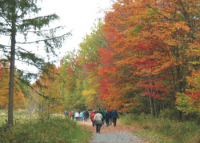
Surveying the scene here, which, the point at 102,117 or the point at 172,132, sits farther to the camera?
the point at 102,117

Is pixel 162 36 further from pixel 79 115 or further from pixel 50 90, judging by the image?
pixel 79 115

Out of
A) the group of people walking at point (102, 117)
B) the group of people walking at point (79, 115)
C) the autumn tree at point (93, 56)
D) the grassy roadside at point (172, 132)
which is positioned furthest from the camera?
the autumn tree at point (93, 56)

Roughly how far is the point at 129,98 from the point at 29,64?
11647mm

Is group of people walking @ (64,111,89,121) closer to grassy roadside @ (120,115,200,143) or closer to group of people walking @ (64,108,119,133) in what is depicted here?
group of people walking @ (64,108,119,133)

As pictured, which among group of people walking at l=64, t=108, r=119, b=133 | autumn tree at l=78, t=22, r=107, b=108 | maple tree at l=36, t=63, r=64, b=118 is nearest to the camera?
maple tree at l=36, t=63, r=64, b=118

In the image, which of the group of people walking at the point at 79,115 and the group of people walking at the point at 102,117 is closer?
the group of people walking at the point at 102,117

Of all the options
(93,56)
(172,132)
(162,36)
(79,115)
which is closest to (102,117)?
(172,132)

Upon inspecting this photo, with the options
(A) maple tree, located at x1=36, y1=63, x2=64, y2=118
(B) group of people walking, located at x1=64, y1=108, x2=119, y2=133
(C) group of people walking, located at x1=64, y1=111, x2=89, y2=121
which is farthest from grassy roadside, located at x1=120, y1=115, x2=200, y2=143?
(C) group of people walking, located at x1=64, y1=111, x2=89, y2=121

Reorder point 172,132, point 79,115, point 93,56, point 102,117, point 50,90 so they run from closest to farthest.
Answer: point 172,132 < point 102,117 < point 50,90 < point 79,115 < point 93,56

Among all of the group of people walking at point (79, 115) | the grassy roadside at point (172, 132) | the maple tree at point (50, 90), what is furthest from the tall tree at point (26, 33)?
the group of people walking at point (79, 115)

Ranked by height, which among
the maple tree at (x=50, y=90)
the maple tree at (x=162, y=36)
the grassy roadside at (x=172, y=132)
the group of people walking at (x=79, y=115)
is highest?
the maple tree at (x=162, y=36)

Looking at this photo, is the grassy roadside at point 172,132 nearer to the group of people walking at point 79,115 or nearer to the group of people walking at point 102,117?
the group of people walking at point 102,117

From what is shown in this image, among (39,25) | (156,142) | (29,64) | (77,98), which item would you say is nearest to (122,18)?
(39,25)

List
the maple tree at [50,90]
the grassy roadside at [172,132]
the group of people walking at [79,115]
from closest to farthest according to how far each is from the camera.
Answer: the grassy roadside at [172,132] → the maple tree at [50,90] → the group of people walking at [79,115]
